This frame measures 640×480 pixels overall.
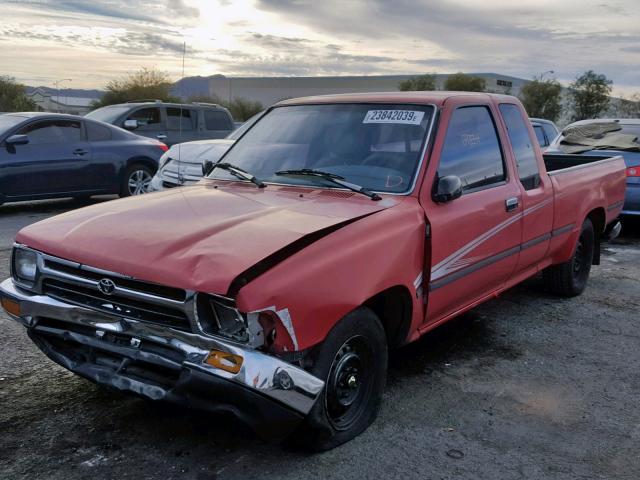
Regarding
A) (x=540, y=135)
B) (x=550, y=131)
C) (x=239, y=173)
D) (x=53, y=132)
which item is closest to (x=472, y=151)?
(x=239, y=173)

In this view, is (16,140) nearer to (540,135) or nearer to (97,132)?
(97,132)

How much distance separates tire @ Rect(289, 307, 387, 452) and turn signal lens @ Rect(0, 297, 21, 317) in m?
1.53

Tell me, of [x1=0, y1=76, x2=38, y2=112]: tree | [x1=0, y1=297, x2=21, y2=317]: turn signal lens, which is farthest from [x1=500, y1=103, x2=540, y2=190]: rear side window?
[x1=0, y1=76, x2=38, y2=112]: tree

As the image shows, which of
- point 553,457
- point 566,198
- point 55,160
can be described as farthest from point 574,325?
point 55,160

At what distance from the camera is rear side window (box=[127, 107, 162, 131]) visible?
13445 mm

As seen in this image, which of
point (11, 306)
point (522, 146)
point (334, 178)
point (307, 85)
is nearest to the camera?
point (11, 306)

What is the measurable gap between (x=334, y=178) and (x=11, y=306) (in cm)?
192

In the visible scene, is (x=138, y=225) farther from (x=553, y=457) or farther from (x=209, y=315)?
(x=553, y=457)

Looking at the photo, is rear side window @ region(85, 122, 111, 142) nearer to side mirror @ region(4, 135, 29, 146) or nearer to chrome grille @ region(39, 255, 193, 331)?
side mirror @ region(4, 135, 29, 146)

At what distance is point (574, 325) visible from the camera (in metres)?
5.54

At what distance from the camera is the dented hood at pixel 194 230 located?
285 cm

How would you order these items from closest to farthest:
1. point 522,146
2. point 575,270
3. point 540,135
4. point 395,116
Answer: point 395,116
point 522,146
point 575,270
point 540,135

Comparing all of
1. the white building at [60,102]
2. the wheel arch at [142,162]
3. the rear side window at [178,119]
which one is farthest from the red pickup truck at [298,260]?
the white building at [60,102]

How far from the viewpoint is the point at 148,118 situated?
13.7m
